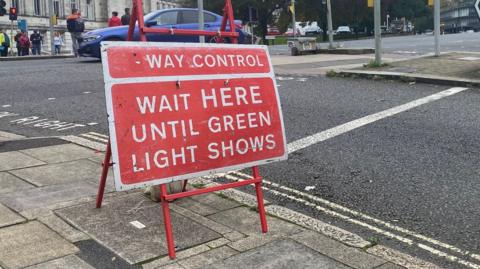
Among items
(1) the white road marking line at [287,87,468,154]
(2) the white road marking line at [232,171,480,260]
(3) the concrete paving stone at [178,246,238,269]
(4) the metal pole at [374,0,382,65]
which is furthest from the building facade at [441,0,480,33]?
(3) the concrete paving stone at [178,246,238,269]

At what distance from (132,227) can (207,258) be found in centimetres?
79

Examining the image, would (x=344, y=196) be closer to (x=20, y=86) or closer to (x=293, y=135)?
(x=293, y=135)

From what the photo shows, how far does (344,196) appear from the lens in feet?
16.2

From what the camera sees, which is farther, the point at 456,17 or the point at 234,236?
the point at 456,17

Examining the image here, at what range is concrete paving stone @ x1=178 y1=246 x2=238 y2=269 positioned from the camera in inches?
134

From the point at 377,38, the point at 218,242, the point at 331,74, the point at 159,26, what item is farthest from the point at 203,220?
the point at 159,26

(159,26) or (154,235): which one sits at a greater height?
(159,26)

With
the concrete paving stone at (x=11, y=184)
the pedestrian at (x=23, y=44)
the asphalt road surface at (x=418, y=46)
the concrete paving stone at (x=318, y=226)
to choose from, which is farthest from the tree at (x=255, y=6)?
the concrete paving stone at (x=318, y=226)

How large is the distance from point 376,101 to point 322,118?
5.94ft

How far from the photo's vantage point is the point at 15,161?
5.91 meters

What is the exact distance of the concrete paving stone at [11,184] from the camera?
4906mm

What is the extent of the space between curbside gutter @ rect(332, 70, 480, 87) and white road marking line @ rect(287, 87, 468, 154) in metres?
1.03

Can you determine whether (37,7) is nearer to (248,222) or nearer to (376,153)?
(376,153)

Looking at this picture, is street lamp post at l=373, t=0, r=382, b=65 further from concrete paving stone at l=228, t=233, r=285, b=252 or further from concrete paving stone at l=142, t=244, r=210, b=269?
concrete paving stone at l=142, t=244, r=210, b=269
